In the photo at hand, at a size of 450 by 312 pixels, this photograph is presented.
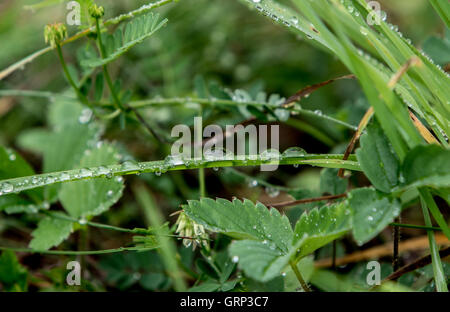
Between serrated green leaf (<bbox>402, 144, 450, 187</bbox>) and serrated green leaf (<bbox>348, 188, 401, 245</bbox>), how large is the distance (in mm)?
49

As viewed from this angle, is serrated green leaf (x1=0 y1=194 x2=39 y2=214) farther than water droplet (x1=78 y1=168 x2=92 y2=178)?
Yes

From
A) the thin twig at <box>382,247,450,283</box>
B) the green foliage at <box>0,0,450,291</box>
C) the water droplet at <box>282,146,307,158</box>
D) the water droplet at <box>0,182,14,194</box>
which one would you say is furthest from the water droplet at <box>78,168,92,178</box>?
the thin twig at <box>382,247,450,283</box>

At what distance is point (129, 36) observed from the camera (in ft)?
3.03

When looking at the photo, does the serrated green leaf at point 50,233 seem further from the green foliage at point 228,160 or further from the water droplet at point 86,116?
the water droplet at point 86,116

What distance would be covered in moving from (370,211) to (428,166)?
0.37 feet

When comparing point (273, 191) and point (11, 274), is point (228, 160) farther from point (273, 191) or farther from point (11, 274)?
point (11, 274)

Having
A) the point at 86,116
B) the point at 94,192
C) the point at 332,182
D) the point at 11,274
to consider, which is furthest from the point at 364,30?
the point at 11,274

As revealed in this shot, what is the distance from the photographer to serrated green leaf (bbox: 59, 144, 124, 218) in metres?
0.99

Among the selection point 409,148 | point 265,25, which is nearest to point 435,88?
point 409,148

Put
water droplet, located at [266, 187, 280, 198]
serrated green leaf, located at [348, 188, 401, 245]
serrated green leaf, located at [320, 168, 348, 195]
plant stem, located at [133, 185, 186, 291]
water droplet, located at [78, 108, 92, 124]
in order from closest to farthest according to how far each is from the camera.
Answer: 1. serrated green leaf, located at [348, 188, 401, 245]
2. plant stem, located at [133, 185, 186, 291]
3. serrated green leaf, located at [320, 168, 348, 195]
4. water droplet, located at [266, 187, 280, 198]
5. water droplet, located at [78, 108, 92, 124]

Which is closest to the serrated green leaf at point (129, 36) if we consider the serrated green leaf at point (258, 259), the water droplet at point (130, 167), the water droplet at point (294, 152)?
the water droplet at point (130, 167)
